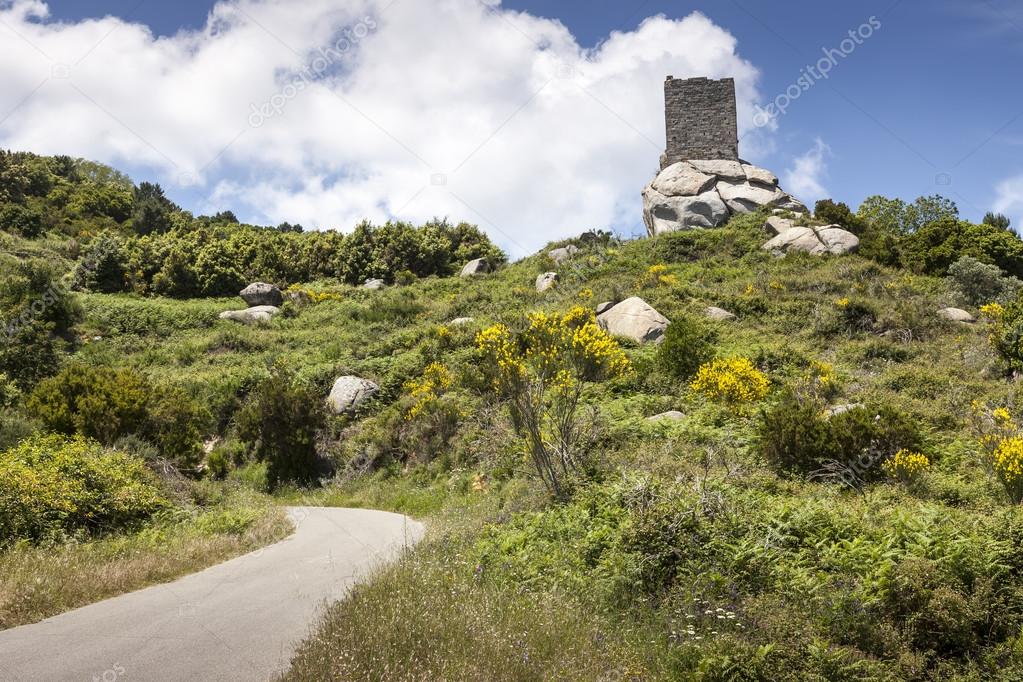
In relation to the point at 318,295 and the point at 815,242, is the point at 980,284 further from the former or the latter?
the point at 318,295

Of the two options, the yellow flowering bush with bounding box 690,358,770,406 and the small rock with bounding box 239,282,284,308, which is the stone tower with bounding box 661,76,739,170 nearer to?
the small rock with bounding box 239,282,284,308

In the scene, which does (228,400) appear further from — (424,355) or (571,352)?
(571,352)

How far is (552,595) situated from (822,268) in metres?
26.9

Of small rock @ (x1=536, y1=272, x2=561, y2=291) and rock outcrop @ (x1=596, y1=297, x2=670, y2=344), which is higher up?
small rock @ (x1=536, y1=272, x2=561, y2=291)

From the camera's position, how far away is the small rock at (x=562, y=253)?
133 ft

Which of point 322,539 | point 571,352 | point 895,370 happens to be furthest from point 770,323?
point 322,539

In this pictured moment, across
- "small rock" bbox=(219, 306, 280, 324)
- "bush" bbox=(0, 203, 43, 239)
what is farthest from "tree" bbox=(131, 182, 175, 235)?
"small rock" bbox=(219, 306, 280, 324)

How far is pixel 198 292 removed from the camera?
41188 millimetres

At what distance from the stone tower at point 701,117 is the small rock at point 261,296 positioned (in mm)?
27085

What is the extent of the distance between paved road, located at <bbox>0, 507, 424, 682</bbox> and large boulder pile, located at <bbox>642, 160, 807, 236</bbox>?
119 feet

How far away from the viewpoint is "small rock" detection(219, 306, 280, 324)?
3462 centimetres

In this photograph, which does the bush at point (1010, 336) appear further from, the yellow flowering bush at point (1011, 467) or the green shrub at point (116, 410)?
the green shrub at point (116, 410)

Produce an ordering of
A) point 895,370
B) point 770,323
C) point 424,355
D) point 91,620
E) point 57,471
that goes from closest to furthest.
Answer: point 91,620
point 57,471
point 895,370
point 770,323
point 424,355

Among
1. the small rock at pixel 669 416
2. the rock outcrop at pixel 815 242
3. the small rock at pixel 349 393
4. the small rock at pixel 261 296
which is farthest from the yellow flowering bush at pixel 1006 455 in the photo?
the small rock at pixel 261 296
